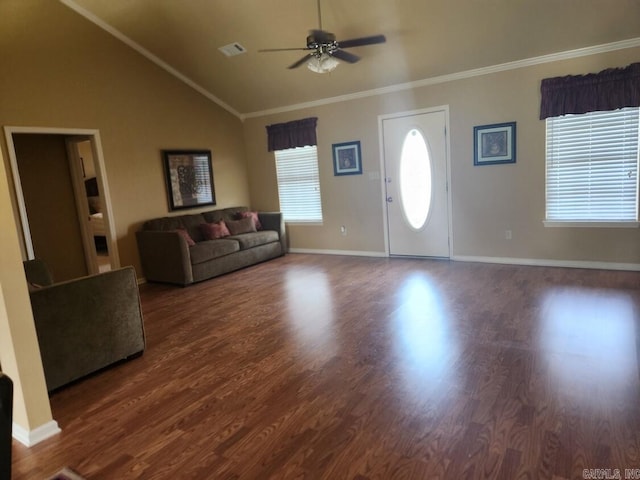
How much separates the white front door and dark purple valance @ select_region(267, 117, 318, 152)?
1.21m

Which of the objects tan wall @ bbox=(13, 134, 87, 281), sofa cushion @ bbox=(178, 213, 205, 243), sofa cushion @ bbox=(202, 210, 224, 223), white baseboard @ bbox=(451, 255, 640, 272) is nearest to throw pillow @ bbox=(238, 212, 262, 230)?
sofa cushion @ bbox=(202, 210, 224, 223)

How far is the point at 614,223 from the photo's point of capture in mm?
4621

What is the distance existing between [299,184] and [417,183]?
2.07 m

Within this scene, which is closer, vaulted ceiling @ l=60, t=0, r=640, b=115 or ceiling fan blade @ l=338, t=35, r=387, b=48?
ceiling fan blade @ l=338, t=35, r=387, b=48

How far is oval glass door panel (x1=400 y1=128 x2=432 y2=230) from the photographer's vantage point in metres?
5.78

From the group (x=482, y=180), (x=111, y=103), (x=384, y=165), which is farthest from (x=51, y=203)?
(x=482, y=180)

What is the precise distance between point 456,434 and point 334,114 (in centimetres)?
524

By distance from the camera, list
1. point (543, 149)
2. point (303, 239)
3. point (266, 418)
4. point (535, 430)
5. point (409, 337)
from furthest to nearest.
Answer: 1. point (303, 239)
2. point (543, 149)
3. point (409, 337)
4. point (266, 418)
5. point (535, 430)

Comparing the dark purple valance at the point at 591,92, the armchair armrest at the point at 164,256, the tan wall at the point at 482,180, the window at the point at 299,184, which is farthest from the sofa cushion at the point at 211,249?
the dark purple valance at the point at 591,92

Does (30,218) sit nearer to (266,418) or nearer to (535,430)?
(266,418)

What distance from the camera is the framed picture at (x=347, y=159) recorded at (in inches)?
248

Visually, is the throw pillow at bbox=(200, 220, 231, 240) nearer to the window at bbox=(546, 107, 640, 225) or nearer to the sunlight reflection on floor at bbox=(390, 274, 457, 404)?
the sunlight reflection on floor at bbox=(390, 274, 457, 404)

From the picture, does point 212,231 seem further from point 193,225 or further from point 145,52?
point 145,52

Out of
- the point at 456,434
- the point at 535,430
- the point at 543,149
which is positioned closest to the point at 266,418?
the point at 456,434
